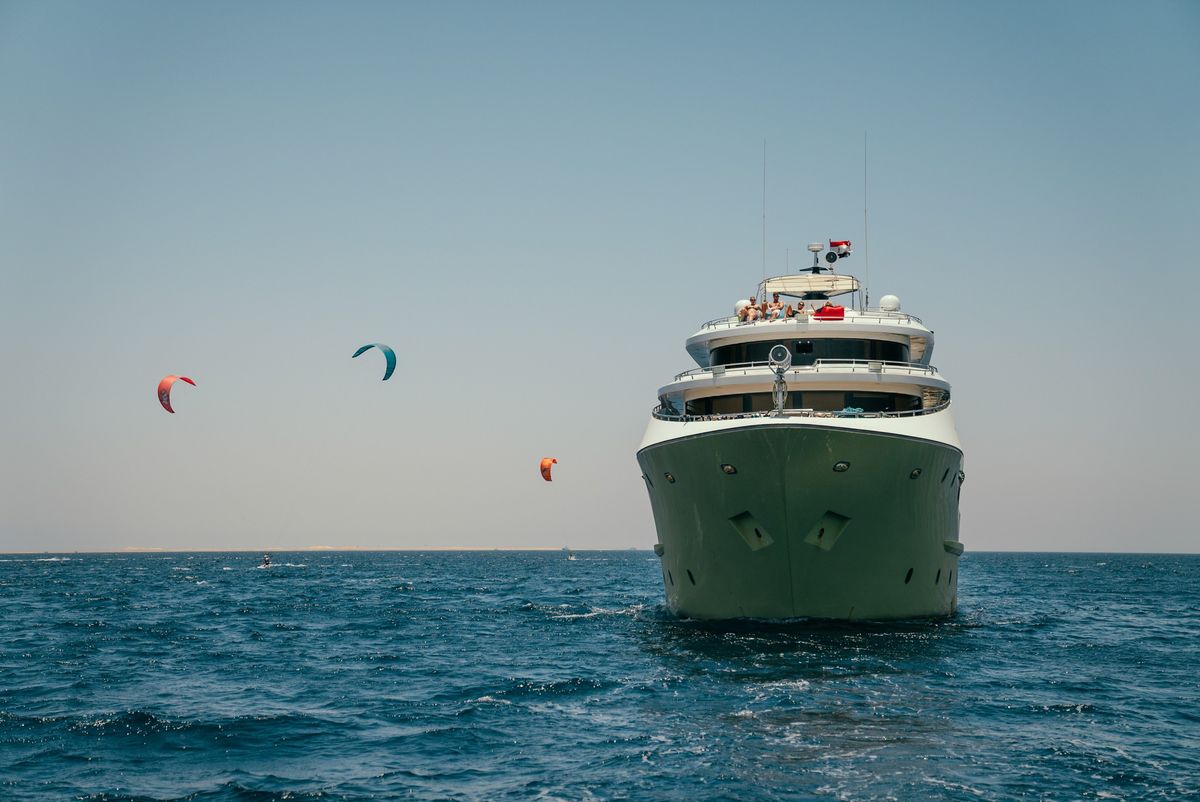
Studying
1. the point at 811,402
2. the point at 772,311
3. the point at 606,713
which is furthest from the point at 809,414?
the point at 606,713

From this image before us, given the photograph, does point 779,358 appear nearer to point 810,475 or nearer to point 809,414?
point 809,414

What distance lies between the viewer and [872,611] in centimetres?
2397

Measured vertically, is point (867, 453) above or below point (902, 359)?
below

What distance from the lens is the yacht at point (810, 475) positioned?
22625 mm

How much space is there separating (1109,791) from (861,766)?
3.05 metres

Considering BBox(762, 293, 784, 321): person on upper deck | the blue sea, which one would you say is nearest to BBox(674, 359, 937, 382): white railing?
BBox(762, 293, 784, 321): person on upper deck

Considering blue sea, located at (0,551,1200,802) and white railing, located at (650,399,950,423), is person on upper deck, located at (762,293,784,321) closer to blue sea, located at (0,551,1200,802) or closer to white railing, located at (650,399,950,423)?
white railing, located at (650,399,950,423)

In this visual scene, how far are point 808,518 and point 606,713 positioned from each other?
7.92 m

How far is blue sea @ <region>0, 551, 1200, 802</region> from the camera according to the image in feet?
42.6

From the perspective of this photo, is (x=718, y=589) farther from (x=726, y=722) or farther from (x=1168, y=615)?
(x=1168, y=615)

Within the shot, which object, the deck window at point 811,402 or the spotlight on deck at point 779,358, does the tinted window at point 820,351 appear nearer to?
the deck window at point 811,402

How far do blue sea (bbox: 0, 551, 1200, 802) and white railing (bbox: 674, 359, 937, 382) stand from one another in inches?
271

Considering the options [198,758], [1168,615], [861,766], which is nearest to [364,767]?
[198,758]

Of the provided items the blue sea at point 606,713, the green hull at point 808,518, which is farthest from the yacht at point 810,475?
the blue sea at point 606,713
